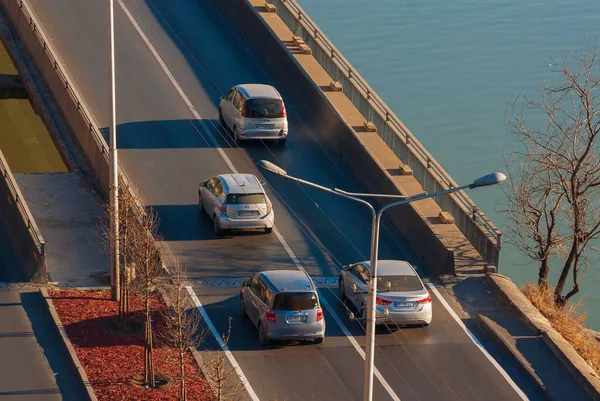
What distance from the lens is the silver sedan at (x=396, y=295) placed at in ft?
92.8

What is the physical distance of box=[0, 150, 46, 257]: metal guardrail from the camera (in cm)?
3072

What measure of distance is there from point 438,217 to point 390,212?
160cm

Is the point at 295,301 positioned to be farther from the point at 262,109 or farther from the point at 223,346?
the point at 262,109

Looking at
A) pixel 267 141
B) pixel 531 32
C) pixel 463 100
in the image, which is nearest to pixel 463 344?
pixel 267 141

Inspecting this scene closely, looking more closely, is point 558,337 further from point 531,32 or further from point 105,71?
point 531,32

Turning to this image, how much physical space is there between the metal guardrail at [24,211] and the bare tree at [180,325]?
345cm

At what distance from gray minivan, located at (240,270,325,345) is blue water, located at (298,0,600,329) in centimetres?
1871

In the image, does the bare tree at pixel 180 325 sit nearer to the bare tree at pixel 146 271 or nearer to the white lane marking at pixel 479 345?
the bare tree at pixel 146 271

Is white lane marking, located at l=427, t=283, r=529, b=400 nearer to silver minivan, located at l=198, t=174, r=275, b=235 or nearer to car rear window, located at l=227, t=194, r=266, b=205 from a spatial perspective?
silver minivan, located at l=198, t=174, r=275, b=235

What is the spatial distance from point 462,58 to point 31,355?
39.2 meters

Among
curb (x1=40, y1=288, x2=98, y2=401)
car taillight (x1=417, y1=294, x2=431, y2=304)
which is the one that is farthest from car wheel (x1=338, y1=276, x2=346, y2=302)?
curb (x1=40, y1=288, x2=98, y2=401)

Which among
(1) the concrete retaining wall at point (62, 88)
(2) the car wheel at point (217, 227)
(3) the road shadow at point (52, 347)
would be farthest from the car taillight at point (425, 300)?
(1) the concrete retaining wall at point (62, 88)

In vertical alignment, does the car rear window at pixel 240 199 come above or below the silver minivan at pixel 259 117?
below

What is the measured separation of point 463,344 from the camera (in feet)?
94.0
